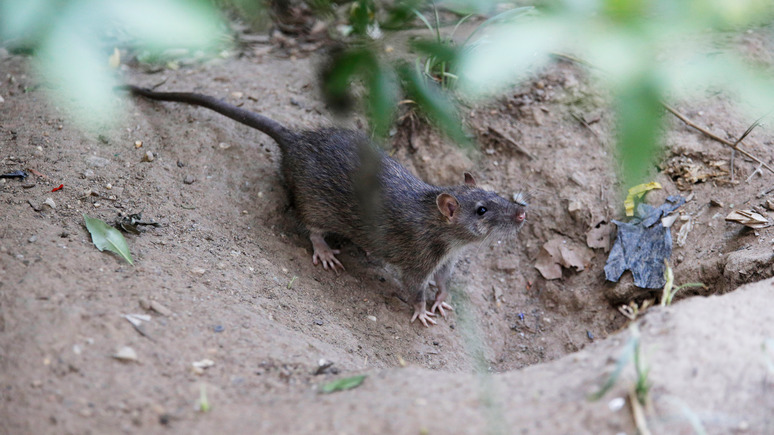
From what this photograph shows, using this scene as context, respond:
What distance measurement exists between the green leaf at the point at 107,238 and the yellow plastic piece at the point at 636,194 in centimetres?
359

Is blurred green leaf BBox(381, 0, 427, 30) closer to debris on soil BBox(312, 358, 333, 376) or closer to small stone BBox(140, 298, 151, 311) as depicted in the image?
debris on soil BBox(312, 358, 333, 376)

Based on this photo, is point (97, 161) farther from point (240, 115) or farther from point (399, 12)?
point (399, 12)

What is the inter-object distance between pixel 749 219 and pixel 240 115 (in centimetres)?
385

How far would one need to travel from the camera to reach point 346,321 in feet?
14.5

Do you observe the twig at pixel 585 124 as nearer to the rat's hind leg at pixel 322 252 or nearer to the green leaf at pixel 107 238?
the rat's hind leg at pixel 322 252

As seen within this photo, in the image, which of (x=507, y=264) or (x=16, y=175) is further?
(x=507, y=264)

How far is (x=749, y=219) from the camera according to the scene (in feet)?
13.8

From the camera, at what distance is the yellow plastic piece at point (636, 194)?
481 cm

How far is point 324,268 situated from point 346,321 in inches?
26.4

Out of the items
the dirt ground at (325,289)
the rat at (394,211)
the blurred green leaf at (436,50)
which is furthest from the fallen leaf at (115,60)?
the blurred green leaf at (436,50)

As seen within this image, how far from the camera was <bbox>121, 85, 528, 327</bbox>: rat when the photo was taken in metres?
4.86

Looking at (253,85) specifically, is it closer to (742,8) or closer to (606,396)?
(606,396)

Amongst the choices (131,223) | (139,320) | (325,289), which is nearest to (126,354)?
(139,320)

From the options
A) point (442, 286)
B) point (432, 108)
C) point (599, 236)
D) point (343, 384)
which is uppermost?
point (432, 108)
